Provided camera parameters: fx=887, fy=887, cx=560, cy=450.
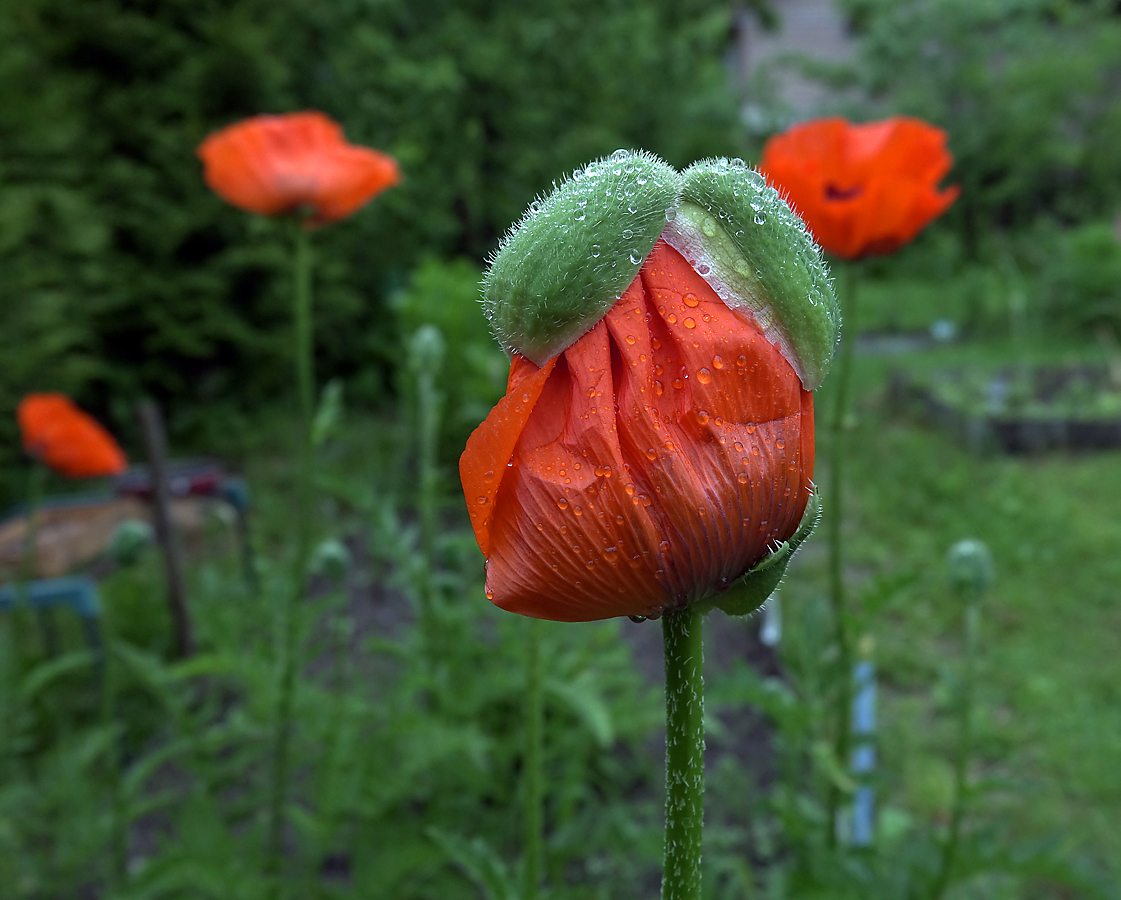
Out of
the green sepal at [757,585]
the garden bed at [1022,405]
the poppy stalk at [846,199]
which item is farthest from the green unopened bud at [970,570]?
the garden bed at [1022,405]

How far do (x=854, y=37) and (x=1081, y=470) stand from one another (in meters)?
12.2

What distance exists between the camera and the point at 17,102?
147 inches

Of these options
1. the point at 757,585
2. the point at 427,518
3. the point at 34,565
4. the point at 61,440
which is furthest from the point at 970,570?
the point at 34,565

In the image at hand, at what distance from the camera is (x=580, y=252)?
48cm

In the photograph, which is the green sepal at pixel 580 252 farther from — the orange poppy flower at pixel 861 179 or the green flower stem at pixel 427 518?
the green flower stem at pixel 427 518

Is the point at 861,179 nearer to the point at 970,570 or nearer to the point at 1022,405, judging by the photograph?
the point at 970,570

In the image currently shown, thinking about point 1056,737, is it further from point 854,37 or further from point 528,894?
point 854,37

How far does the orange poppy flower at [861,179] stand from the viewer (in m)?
1.31

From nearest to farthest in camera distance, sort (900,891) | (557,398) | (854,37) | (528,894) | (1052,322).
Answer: (557,398) → (528,894) → (900,891) → (1052,322) → (854,37)

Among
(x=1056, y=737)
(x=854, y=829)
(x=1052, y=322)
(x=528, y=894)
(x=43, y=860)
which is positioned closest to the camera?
(x=528, y=894)

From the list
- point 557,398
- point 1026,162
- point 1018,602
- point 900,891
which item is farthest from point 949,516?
point 1026,162

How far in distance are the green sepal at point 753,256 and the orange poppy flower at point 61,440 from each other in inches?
84.1

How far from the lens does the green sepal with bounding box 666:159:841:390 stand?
495mm

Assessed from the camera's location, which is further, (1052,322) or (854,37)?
(854,37)
